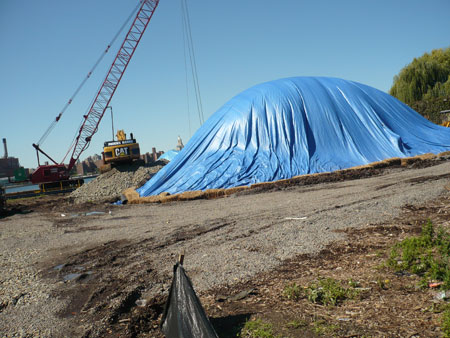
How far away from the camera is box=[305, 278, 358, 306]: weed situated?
13.5 ft

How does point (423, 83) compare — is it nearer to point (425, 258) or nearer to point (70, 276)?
point (425, 258)

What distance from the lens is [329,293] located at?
13.8 feet

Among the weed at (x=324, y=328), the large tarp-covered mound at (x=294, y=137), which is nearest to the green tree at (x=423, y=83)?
the large tarp-covered mound at (x=294, y=137)

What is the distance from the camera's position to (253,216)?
10219 millimetres

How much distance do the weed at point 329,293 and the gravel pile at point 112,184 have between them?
17747 mm

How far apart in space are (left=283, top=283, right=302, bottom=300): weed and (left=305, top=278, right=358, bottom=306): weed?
109mm

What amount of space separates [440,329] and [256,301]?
196cm

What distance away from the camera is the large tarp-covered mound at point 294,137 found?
18141 mm

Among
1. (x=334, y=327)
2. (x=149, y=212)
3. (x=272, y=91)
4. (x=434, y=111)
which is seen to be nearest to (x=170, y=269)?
(x=334, y=327)

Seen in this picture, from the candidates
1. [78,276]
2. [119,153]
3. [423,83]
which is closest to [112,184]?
[119,153]

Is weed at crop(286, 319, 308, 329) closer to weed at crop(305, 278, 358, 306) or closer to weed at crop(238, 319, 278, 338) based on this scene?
weed at crop(238, 319, 278, 338)

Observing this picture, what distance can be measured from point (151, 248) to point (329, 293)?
471 cm

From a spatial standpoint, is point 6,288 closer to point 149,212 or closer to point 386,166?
point 149,212

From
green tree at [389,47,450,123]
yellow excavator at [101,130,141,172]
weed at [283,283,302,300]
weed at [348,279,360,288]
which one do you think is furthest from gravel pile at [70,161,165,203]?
green tree at [389,47,450,123]
